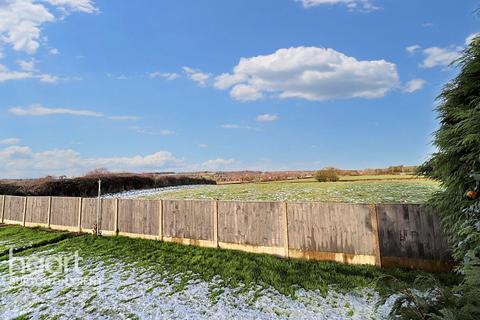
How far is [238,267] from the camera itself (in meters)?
7.79

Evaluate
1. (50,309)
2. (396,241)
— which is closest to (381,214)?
(396,241)

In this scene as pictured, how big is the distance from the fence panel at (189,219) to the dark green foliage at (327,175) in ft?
83.6

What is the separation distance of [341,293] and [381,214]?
254 centimetres

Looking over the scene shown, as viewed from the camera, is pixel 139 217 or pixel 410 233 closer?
pixel 410 233

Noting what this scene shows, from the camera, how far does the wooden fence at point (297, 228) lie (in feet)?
24.3

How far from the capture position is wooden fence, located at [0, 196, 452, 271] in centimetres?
740

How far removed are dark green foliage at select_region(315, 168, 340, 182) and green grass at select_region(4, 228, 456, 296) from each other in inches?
1024

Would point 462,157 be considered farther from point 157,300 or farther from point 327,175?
point 327,175

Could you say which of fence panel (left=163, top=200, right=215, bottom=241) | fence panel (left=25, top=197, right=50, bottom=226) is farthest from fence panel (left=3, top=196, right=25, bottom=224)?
fence panel (left=163, top=200, right=215, bottom=241)

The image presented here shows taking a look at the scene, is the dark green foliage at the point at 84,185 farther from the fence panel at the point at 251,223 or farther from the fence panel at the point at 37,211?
the fence panel at the point at 251,223

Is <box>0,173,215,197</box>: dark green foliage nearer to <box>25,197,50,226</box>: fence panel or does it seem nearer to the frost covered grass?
<box>25,197,50,226</box>: fence panel

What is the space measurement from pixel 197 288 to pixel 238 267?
1.42 metres

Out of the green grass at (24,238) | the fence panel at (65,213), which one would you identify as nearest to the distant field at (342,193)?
the fence panel at (65,213)

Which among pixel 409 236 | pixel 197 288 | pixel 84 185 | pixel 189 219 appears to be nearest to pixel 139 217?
pixel 189 219
